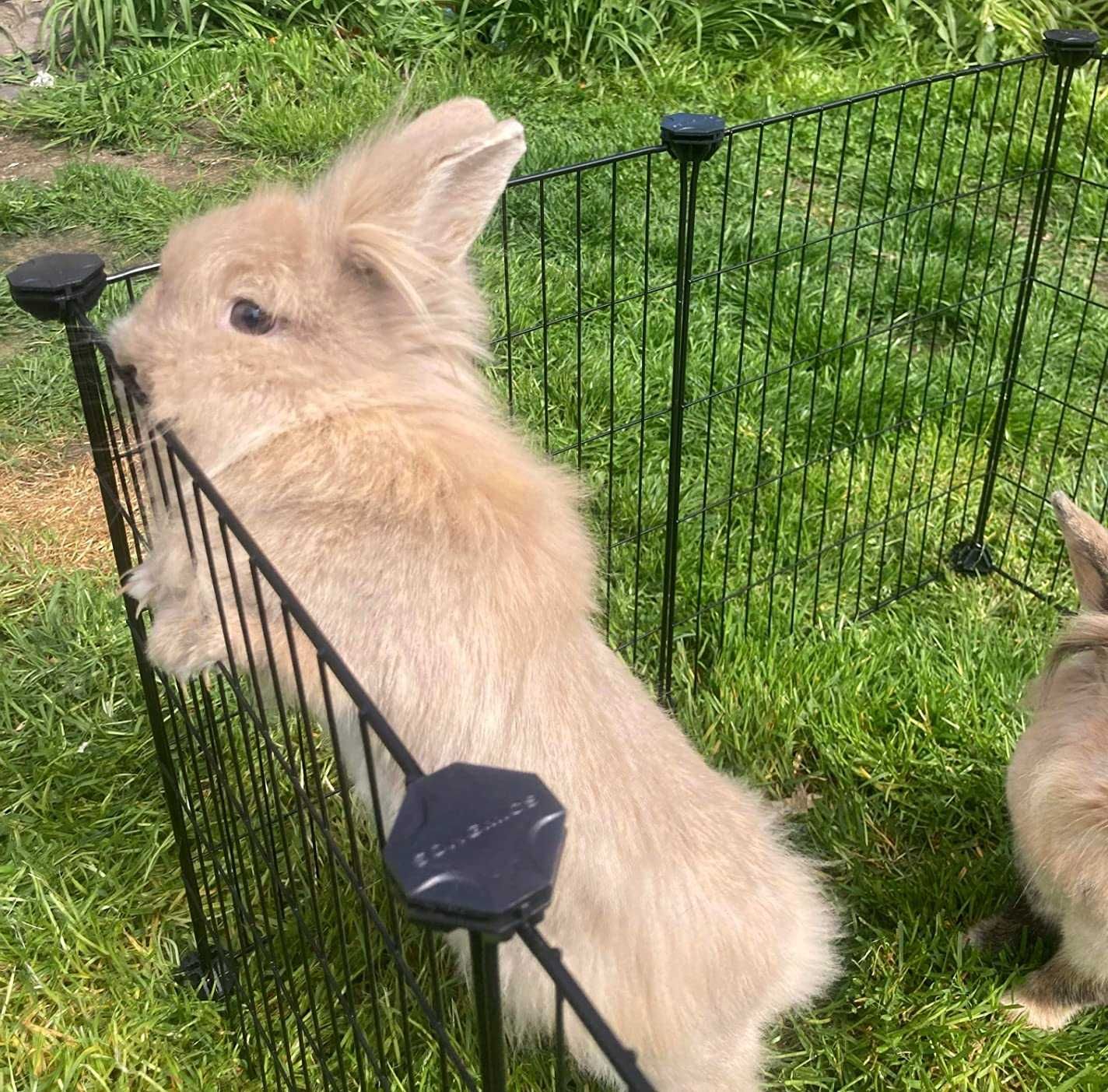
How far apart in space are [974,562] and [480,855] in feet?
9.48

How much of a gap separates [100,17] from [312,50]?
105cm

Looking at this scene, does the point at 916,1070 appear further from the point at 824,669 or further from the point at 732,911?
the point at 824,669

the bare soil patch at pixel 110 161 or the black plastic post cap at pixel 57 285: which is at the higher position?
the black plastic post cap at pixel 57 285

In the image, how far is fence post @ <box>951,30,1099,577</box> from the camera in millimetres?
2779

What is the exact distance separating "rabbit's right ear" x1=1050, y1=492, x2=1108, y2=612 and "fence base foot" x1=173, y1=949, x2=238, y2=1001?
167 centimetres

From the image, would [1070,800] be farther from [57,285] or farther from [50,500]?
[50,500]

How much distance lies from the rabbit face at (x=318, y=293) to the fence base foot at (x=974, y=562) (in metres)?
2.16

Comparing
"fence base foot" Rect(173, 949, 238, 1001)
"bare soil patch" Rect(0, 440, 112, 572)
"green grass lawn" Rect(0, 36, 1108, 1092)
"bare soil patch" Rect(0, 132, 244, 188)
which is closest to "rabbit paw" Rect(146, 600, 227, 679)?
"fence base foot" Rect(173, 949, 238, 1001)

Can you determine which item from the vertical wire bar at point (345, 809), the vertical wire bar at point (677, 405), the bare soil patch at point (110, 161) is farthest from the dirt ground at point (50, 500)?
the vertical wire bar at point (345, 809)

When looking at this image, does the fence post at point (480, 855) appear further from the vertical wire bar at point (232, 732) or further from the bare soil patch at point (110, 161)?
the bare soil patch at point (110, 161)

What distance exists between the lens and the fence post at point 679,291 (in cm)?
218

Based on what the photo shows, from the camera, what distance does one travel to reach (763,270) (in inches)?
171

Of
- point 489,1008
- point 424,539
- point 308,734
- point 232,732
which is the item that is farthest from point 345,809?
point 232,732

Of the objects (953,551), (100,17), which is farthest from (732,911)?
(100,17)
